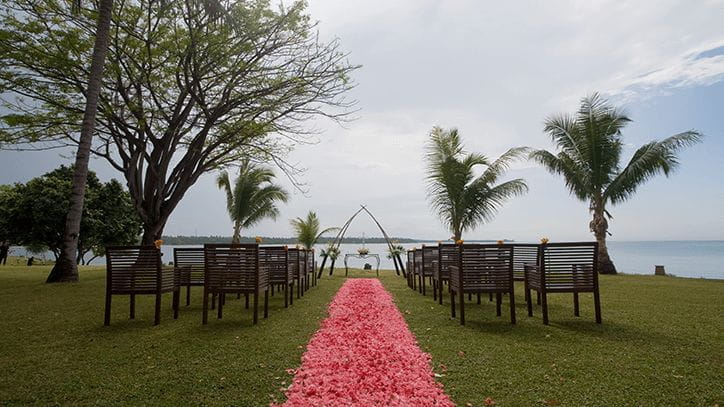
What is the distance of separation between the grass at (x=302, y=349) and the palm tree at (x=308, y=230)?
10.5 m

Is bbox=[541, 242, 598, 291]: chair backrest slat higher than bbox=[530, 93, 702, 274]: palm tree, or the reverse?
bbox=[530, 93, 702, 274]: palm tree

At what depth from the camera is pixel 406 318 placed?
5.40 m

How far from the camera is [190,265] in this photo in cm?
653

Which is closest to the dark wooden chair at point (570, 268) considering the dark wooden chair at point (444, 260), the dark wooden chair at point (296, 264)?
the dark wooden chair at point (444, 260)

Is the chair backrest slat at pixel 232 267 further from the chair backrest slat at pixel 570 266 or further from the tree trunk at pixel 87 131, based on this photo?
the tree trunk at pixel 87 131

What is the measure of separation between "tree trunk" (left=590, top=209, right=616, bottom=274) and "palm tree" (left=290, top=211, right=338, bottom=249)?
34.8 feet

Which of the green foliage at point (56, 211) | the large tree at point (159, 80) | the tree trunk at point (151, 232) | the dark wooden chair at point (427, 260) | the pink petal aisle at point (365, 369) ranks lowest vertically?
the pink petal aisle at point (365, 369)

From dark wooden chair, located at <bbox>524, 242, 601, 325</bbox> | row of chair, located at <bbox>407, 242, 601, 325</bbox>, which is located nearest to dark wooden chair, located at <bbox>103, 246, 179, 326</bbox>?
row of chair, located at <bbox>407, 242, 601, 325</bbox>

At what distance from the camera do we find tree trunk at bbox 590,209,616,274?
13882 millimetres

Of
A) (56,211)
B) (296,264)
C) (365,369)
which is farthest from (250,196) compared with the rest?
(365,369)

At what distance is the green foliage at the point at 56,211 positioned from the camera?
49.8 feet

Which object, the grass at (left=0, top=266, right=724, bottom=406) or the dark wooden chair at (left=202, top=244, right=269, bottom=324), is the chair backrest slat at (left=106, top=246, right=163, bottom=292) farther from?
the dark wooden chair at (left=202, top=244, right=269, bottom=324)

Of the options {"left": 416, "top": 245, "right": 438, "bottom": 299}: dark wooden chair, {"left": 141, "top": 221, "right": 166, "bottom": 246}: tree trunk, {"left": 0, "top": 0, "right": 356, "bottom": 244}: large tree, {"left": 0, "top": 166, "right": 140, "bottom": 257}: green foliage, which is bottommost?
{"left": 416, "top": 245, "right": 438, "bottom": 299}: dark wooden chair

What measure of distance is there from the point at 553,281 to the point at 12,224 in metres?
20.3
